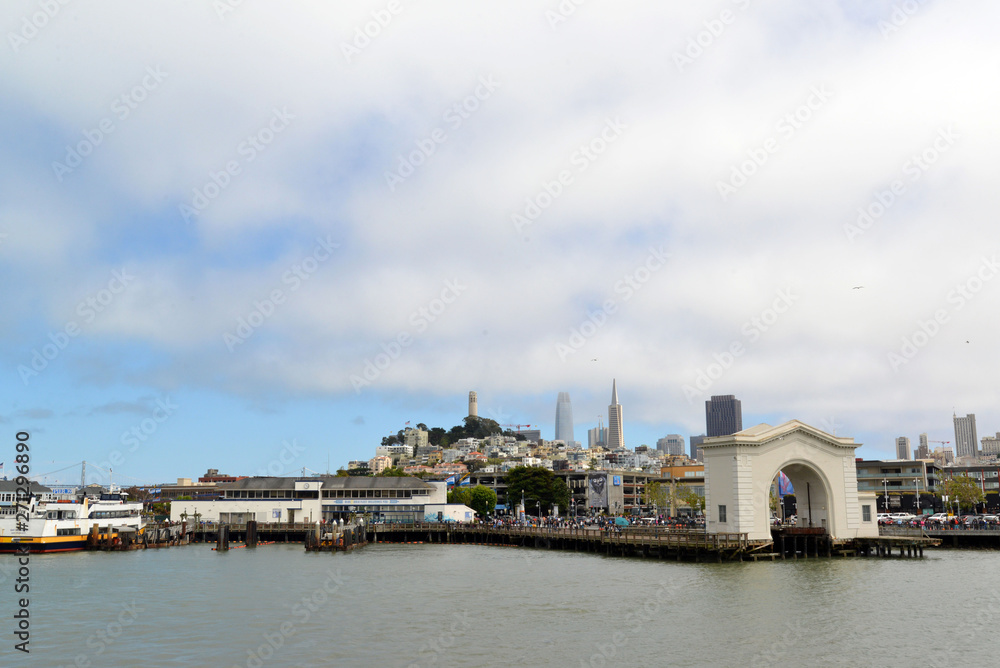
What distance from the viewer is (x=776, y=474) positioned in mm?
57188

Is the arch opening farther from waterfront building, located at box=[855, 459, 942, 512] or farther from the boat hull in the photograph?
waterfront building, located at box=[855, 459, 942, 512]

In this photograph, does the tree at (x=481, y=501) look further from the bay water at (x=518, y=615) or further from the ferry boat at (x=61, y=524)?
the bay water at (x=518, y=615)

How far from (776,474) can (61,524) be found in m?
59.0

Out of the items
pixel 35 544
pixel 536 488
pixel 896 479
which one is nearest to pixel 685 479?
pixel 896 479

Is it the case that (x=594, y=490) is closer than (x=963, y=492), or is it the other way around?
(x=963, y=492)

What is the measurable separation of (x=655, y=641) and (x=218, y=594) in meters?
23.5

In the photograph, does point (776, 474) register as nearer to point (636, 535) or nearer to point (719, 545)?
point (719, 545)

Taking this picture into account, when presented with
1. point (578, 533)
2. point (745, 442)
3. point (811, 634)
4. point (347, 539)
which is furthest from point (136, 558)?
point (811, 634)

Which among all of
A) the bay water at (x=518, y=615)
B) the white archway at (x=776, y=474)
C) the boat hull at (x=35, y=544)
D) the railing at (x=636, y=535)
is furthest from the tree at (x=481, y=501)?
the bay water at (x=518, y=615)

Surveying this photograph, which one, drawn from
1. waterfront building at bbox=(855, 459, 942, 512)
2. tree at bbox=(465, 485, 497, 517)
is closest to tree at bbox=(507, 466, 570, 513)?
tree at bbox=(465, 485, 497, 517)

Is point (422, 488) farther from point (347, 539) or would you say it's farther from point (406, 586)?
point (406, 586)

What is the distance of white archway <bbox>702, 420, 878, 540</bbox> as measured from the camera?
54312 mm

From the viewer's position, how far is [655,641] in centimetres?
2794

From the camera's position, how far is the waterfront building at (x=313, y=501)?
308 ft
